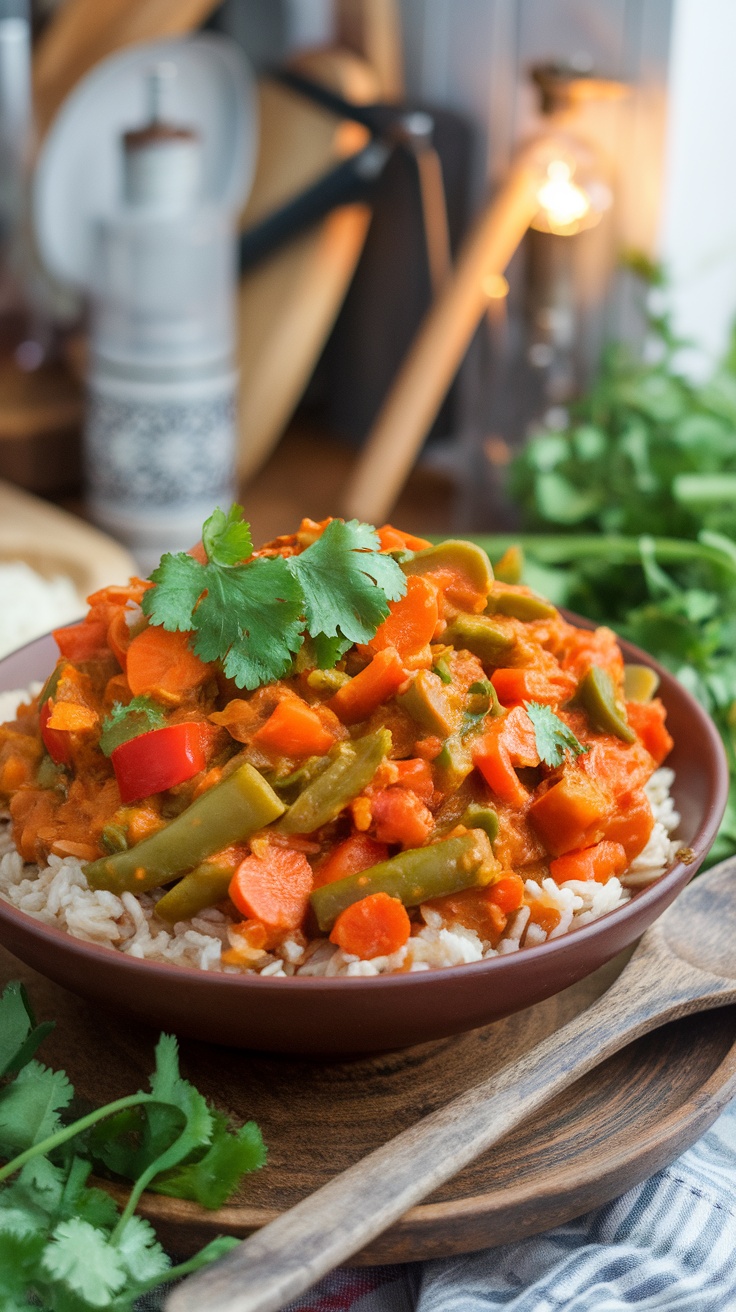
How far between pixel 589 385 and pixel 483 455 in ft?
1.38

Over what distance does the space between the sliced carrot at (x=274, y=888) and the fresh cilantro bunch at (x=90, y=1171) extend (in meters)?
0.21

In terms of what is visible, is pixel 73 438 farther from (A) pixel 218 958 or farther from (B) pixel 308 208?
(A) pixel 218 958

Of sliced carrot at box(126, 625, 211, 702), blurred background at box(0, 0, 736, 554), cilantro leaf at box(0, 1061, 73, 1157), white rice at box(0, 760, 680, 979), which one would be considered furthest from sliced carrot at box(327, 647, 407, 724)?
blurred background at box(0, 0, 736, 554)

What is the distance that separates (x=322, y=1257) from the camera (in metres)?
1.52

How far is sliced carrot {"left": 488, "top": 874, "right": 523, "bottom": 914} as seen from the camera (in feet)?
6.39

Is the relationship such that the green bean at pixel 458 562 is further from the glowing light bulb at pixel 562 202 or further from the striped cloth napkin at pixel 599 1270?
the glowing light bulb at pixel 562 202

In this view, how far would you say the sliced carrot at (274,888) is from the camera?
1.88 meters

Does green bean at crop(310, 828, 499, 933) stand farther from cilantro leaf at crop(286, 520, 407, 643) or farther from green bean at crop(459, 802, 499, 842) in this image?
cilantro leaf at crop(286, 520, 407, 643)

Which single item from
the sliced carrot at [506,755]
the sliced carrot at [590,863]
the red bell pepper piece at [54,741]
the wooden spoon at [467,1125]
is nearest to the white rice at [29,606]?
the red bell pepper piece at [54,741]

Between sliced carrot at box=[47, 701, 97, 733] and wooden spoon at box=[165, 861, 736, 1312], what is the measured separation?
29.9 inches

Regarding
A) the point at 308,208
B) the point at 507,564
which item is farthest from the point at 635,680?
the point at 308,208

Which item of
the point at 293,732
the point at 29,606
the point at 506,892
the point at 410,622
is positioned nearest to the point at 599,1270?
the point at 506,892

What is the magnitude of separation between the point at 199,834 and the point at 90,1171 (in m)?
0.45

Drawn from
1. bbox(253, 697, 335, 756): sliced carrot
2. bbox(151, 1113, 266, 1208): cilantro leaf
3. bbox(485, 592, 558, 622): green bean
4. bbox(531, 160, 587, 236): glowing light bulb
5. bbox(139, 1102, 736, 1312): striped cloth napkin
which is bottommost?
bbox(139, 1102, 736, 1312): striped cloth napkin
